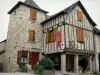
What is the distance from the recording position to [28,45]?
15.8 m

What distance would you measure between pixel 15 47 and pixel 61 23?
547cm

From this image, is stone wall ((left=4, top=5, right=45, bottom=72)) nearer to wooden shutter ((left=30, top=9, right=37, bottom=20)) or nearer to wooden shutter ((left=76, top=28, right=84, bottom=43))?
wooden shutter ((left=30, top=9, right=37, bottom=20))

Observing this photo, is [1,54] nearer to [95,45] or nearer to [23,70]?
[23,70]

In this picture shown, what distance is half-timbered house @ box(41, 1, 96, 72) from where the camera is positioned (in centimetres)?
1372

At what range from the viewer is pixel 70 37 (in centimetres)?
1409

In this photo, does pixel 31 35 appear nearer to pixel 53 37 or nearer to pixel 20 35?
pixel 20 35

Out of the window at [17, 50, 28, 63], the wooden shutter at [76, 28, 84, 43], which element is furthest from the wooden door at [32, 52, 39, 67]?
the wooden shutter at [76, 28, 84, 43]

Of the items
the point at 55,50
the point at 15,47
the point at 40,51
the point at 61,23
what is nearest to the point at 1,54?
the point at 15,47

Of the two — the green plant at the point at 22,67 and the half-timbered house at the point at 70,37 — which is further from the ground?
the half-timbered house at the point at 70,37

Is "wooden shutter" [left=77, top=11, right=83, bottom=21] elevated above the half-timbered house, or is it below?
above

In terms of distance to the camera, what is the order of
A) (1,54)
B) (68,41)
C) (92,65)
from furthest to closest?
(1,54), (92,65), (68,41)

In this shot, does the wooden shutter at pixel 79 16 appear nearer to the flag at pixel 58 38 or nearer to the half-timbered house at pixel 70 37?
the half-timbered house at pixel 70 37

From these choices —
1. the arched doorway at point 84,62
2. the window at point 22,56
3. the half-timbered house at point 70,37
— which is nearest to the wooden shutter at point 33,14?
the half-timbered house at point 70,37

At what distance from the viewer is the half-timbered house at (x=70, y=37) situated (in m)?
13.7
